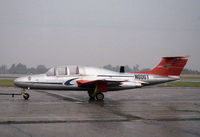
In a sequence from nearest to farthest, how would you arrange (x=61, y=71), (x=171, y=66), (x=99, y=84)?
1. (x=99, y=84)
2. (x=61, y=71)
3. (x=171, y=66)

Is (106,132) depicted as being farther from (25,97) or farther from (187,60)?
(187,60)

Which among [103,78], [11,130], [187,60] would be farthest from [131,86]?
[11,130]

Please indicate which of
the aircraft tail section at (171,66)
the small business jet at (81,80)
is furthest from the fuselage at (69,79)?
the aircraft tail section at (171,66)

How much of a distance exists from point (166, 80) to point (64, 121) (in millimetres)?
11448

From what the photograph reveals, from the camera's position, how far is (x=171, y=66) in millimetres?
18000

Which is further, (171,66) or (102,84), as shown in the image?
(171,66)

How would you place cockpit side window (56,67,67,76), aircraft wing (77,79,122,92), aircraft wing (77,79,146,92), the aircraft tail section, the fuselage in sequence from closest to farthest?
aircraft wing (77,79,146,92) < aircraft wing (77,79,122,92) < the fuselage < cockpit side window (56,67,67,76) < the aircraft tail section

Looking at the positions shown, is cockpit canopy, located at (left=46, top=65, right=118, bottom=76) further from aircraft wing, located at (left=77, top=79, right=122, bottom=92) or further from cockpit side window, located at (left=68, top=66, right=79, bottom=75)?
aircraft wing, located at (left=77, top=79, right=122, bottom=92)

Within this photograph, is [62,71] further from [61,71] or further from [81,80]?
[81,80]

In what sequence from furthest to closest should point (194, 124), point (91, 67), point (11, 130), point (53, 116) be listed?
1. point (91, 67)
2. point (53, 116)
3. point (194, 124)
4. point (11, 130)

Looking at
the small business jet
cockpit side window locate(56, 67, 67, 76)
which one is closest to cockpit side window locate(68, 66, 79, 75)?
the small business jet

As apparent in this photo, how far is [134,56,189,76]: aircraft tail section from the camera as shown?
58.7 feet

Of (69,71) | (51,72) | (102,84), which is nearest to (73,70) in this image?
(69,71)

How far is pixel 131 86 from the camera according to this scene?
16.6 meters
